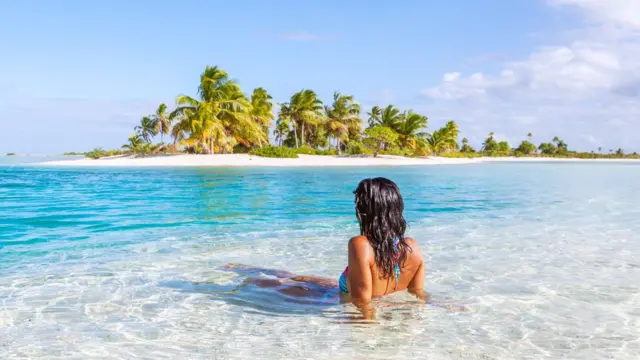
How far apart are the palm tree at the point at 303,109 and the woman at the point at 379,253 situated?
5786 cm

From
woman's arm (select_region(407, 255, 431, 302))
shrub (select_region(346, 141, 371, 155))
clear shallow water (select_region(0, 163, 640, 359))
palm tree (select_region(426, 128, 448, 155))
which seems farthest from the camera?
palm tree (select_region(426, 128, 448, 155))

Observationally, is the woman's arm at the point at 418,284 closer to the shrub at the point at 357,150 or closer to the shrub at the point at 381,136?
the shrub at the point at 381,136

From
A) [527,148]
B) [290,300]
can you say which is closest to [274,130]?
[527,148]

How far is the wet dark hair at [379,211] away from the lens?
405 centimetres

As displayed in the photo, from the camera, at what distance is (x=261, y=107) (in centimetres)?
6156

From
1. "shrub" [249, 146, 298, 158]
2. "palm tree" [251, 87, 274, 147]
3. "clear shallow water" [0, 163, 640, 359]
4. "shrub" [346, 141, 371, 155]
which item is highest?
"palm tree" [251, 87, 274, 147]

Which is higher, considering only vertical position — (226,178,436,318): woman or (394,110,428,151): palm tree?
(394,110,428,151): palm tree

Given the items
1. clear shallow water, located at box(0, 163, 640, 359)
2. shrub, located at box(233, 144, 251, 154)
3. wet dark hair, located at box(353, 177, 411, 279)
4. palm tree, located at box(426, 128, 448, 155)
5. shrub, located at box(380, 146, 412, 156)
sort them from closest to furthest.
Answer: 1. wet dark hair, located at box(353, 177, 411, 279)
2. clear shallow water, located at box(0, 163, 640, 359)
3. shrub, located at box(233, 144, 251, 154)
4. shrub, located at box(380, 146, 412, 156)
5. palm tree, located at box(426, 128, 448, 155)

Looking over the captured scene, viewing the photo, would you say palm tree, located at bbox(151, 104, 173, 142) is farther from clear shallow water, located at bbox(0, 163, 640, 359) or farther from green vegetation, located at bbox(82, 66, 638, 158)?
clear shallow water, located at bbox(0, 163, 640, 359)

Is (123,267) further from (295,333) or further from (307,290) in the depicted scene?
(295,333)

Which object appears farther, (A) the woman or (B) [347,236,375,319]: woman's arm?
(B) [347,236,375,319]: woman's arm

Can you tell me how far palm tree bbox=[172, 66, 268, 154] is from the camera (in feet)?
166

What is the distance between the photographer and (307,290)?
5.47 metres

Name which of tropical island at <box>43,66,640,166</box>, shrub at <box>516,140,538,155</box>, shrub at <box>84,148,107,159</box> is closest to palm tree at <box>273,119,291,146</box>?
tropical island at <box>43,66,640,166</box>
